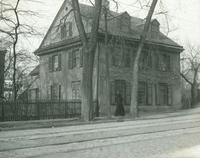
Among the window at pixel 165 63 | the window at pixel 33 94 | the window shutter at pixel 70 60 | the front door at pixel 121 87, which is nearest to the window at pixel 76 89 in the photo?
the window shutter at pixel 70 60

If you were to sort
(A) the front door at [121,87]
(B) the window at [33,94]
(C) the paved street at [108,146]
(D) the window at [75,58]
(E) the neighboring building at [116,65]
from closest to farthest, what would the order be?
(C) the paved street at [108,146], (E) the neighboring building at [116,65], (A) the front door at [121,87], (D) the window at [75,58], (B) the window at [33,94]

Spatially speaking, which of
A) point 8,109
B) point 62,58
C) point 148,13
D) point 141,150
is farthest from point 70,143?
point 62,58

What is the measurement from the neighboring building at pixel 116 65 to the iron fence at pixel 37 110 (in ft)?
13.6

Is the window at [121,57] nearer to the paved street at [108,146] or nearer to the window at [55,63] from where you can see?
the window at [55,63]

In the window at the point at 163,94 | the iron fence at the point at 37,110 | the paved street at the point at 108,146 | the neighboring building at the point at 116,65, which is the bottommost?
the paved street at the point at 108,146

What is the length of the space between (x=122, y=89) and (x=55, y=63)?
8.03 metres

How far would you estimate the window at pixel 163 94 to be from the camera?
3500cm

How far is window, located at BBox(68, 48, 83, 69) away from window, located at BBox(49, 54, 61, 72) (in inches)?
78.4

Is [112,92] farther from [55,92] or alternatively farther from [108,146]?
[108,146]

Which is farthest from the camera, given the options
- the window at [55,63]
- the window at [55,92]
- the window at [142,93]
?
the window at [55,63]

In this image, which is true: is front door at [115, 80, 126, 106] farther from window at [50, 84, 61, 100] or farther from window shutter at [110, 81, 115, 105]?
window at [50, 84, 61, 100]

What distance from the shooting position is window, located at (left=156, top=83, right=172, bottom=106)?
3500 centimetres

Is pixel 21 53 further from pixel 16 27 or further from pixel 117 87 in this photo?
pixel 117 87

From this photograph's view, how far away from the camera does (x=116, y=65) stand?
1234 inches
